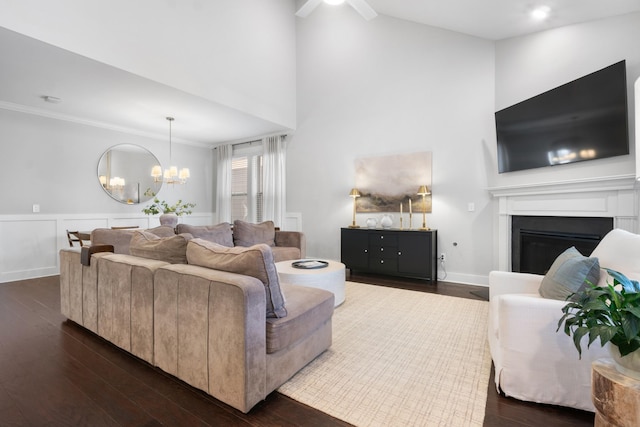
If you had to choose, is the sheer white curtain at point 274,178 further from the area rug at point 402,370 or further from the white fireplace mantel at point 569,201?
the white fireplace mantel at point 569,201

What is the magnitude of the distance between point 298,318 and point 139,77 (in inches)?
141

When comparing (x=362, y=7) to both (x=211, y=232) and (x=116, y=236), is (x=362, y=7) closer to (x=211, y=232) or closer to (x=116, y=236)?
(x=211, y=232)

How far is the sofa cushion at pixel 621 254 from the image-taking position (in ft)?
5.28

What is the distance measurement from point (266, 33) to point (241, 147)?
2.45 meters

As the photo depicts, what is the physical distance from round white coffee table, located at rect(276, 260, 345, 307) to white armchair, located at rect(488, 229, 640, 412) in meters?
1.70

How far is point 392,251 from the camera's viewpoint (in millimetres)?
4574

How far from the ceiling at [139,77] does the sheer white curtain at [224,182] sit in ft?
4.70

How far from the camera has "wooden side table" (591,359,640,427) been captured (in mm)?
1078

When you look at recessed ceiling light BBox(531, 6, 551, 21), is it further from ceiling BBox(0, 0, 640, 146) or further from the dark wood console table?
the dark wood console table

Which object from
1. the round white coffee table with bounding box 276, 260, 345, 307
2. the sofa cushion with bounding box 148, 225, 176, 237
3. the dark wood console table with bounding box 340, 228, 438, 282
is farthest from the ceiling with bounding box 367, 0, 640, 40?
the sofa cushion with bounding box 148, 225, 176, 237

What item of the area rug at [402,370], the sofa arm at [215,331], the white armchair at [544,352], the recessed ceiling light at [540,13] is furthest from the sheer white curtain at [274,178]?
the white armchair at [544,352]

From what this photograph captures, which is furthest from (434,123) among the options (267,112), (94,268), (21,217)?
(21,217)

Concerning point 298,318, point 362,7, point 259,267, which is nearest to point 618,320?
point 298,318

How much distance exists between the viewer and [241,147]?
7016 mm
